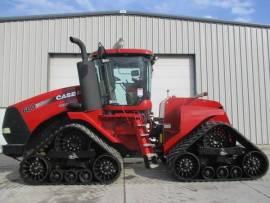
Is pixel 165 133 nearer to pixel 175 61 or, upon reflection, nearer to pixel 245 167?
pixel 245 167

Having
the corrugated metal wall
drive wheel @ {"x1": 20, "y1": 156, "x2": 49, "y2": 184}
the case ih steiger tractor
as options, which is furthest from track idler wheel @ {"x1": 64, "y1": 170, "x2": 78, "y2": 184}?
the corrugated metal wall

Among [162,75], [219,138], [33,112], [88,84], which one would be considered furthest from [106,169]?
[162,75]

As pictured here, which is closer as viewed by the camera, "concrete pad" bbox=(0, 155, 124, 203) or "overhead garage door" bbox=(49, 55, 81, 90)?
"concrete pad" bbox=(0, 155, 124, 203)

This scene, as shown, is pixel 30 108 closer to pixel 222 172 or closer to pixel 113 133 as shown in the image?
pixel 113 133

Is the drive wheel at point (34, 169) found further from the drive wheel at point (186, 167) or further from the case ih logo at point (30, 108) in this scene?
the drive wheel at point (186, 167)

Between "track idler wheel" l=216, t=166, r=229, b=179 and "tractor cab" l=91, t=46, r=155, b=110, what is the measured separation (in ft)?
6.68

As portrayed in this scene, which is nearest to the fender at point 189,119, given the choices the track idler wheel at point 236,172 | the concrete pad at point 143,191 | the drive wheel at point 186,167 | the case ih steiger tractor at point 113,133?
the case ih steiger tractor at point 113,133

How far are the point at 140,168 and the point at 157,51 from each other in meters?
6.65

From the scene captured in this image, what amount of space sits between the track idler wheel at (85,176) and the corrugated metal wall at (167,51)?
7909mm

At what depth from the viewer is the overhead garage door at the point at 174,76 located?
15.5 metres

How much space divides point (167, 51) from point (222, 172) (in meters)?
8.14

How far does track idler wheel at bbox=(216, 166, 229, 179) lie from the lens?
812 centimetres

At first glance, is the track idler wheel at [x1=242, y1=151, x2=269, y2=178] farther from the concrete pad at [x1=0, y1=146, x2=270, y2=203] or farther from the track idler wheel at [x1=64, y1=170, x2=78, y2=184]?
the track idler wheel at [x1=64, y1=170, x2=78, y2=184]

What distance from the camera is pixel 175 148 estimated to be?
8.22m
